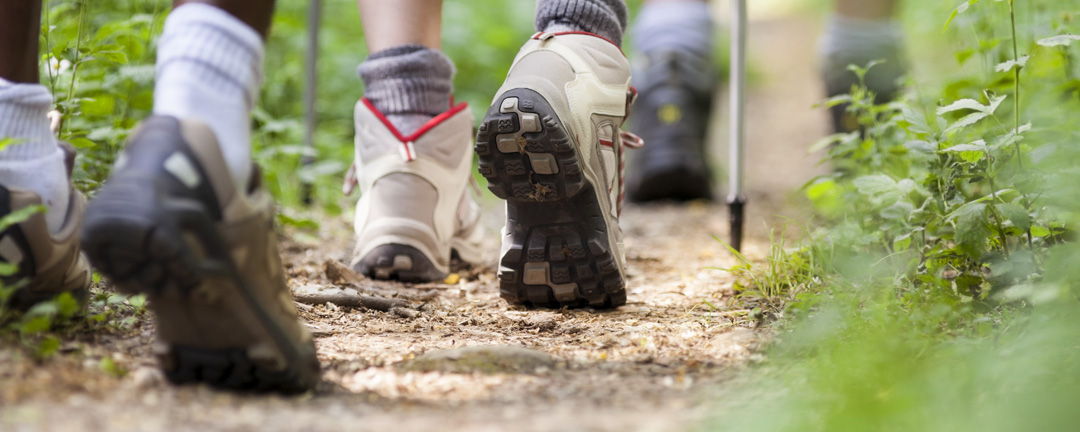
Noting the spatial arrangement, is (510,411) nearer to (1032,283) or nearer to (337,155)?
(1032,283)

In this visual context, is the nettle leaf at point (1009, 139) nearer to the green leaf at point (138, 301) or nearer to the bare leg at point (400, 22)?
the bare leg at point (400, 22)

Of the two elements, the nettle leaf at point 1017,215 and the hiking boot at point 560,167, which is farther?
the hiking boot at point 560,167

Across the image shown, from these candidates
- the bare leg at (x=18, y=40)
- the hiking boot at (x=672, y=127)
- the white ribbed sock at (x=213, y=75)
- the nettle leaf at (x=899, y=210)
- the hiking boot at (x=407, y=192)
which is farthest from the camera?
the hiking boot at (x=672, y=127)

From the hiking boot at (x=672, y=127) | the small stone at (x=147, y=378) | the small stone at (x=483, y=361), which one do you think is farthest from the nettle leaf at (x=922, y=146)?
the hiking boot at (x=672, y=127)

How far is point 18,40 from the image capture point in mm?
1185

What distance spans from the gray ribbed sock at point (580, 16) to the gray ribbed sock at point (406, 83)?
30 centimetres

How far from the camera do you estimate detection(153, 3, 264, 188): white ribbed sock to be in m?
0.92

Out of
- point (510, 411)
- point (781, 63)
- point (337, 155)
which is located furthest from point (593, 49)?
point (781, 63)

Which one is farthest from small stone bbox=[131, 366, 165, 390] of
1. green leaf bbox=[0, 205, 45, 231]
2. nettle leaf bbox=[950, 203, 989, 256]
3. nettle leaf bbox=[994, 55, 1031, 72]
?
nettle leaf bbox=[994, 55, 1031, 72]

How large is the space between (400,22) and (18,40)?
30.8 inches

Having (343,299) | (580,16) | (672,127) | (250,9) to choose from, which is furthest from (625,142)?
(672,127)

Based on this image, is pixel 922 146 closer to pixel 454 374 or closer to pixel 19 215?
pixel 454 374

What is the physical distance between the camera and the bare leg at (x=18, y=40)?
3.85 ft

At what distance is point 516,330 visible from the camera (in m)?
1.42
